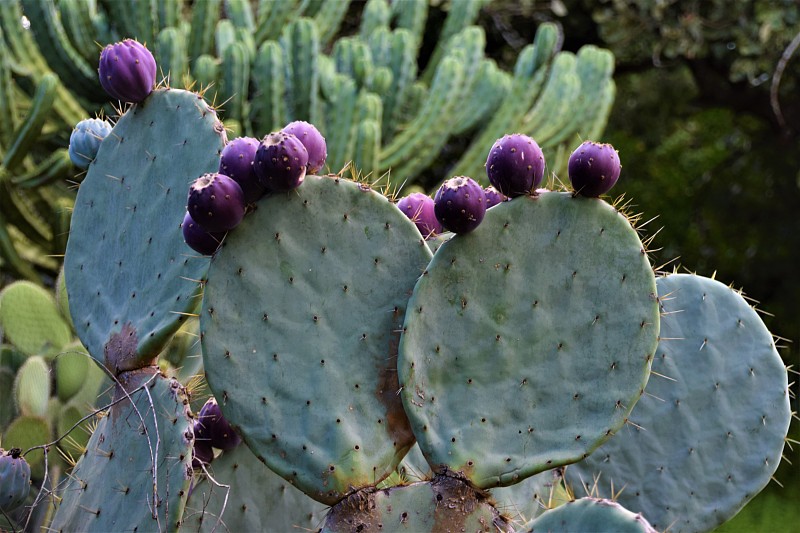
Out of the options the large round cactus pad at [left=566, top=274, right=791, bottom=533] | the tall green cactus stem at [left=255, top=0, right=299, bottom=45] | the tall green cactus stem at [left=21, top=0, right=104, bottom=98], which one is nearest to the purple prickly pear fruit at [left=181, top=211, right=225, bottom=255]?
the large round cactus pad at [left=566, top=274, right=791, bottom=533]

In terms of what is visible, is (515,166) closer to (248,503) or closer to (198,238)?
(198,238)

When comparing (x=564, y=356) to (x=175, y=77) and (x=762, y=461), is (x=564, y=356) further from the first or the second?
(x=175, y=77)

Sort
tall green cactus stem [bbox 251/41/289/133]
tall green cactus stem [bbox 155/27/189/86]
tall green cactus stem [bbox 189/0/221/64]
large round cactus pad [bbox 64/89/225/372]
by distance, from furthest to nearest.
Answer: tall green cactus stem [bbox 189/0/221/64] → tall green cactus stem [bbox 251/41/289/133] → tall green cactus stem [bbox 155/27/189/86] → large round cactus pad [bbox 64/89/225/372]

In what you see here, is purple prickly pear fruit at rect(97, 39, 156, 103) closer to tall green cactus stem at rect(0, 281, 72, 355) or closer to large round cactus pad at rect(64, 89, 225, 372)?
large round cactus pad at rect(64, 89, 225, 372)

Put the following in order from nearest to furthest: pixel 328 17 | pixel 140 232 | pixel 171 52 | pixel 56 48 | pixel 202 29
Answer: pixel 140 232 → pixel 171 52 → pixel 56 48 → pixel 202 29 → pixel 328 17

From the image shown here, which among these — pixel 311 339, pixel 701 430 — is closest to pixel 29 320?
pixel 311 339

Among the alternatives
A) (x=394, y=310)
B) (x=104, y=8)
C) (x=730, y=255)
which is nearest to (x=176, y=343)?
(x=394, y=310)
